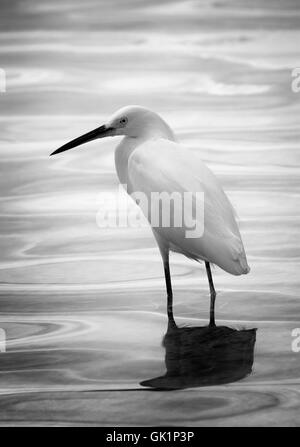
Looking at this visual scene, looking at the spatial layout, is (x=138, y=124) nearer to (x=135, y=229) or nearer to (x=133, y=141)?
(x=133, y=141)

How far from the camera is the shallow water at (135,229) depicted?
3154mm

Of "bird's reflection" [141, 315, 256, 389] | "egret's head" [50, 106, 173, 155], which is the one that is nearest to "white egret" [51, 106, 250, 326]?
"egret's head" [50, 106, 173, 155]

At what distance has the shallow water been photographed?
3.15 meters

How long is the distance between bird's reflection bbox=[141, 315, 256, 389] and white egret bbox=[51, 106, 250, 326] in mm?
164

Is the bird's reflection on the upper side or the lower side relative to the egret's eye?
lower

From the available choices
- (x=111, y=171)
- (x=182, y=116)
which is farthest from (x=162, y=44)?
(x=111, y=171)

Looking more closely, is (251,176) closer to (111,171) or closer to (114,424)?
(111,171)

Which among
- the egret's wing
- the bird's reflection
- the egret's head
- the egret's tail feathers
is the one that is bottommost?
the bird's reflection

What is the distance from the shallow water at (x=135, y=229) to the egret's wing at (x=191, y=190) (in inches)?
10.3

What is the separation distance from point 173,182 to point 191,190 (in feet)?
0.31

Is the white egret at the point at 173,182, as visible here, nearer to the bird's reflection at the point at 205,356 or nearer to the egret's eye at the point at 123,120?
the egret's eye at the point at 123,120

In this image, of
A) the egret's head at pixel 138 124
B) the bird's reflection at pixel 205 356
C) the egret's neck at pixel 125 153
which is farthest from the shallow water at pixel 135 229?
the egret's head at pixel 138 124

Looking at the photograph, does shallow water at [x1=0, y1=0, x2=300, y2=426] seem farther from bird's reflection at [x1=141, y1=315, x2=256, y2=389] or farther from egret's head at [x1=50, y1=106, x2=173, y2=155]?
egret's head at [x1=50, y1=106, x2=173, y2=155]

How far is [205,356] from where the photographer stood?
3383mm
